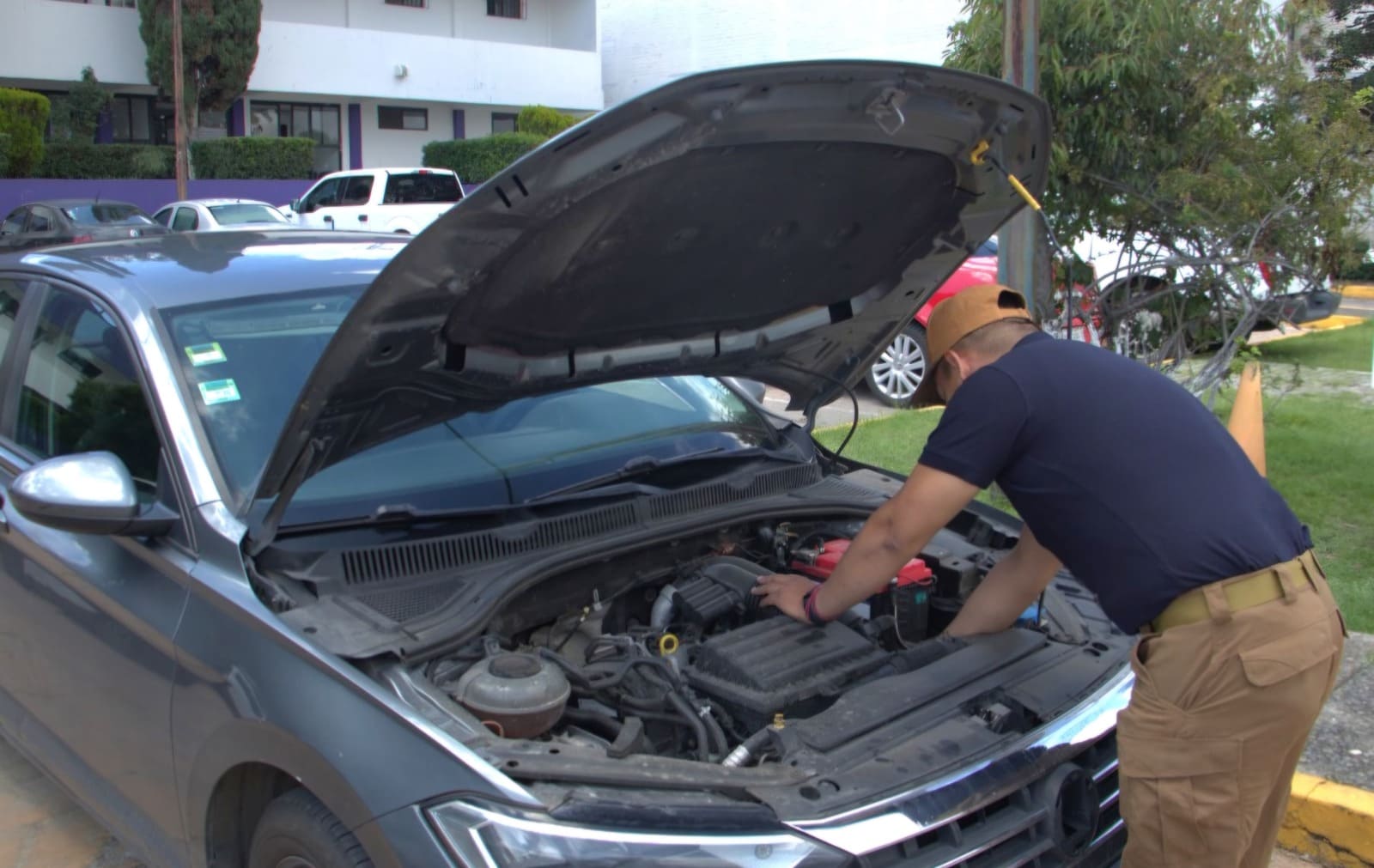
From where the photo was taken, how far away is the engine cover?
2613 mm

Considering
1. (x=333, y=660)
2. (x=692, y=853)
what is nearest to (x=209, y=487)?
(x=333, y=660)

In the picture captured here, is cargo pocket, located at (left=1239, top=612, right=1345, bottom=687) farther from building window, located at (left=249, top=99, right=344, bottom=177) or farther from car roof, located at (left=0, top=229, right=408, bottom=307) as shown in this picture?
building window, located at (left=249, top=99, right=344, bottom=177)

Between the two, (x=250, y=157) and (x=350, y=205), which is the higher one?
(x=250, y=157)

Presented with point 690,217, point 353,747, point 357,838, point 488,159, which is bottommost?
point 357,838

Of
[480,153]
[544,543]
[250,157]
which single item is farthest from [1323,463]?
[250,157]

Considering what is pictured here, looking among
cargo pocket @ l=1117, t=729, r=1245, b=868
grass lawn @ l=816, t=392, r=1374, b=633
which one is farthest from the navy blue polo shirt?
grass lawn @ l=816, t=392, r=1374, b=633

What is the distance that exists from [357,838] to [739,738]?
2.72 ft

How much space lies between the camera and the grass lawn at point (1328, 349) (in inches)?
468

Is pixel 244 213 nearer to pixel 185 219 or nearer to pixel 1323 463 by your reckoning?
pixel 185 219

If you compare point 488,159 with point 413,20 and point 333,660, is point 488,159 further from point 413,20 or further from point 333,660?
point 333,660

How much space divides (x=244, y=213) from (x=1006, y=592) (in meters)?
17.9

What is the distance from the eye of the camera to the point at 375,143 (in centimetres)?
3036

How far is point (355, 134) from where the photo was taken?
98.1 ft

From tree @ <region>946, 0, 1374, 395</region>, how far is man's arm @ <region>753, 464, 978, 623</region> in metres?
3.85
